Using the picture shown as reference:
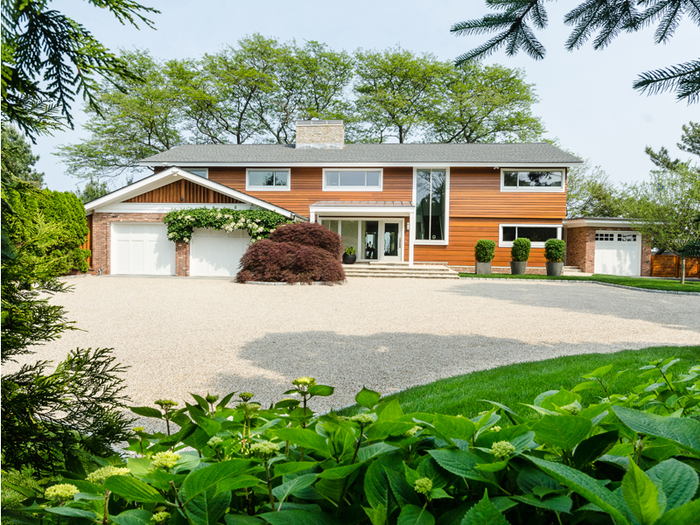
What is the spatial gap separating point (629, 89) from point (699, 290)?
14617 mm

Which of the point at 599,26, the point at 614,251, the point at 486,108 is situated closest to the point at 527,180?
the point at 614,251

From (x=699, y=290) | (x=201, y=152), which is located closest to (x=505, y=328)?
(x=699, y=290)

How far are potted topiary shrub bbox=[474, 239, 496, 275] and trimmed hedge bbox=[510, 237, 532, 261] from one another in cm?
96

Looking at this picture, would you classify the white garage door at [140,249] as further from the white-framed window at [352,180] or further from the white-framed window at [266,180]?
the white-framed window at [352,180]

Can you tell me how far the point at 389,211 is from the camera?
1962 cm

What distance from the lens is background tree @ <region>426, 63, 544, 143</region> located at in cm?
2936

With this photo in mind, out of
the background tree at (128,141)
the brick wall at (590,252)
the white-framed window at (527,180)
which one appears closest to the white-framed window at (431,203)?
the white-framed window at (527,180)

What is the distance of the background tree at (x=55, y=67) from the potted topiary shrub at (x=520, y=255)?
1952 cm

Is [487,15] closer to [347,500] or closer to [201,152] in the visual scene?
[347,500]

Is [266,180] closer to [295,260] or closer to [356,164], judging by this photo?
[356,164]

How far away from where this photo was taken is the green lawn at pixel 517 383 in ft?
11.0

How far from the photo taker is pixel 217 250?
1808cm

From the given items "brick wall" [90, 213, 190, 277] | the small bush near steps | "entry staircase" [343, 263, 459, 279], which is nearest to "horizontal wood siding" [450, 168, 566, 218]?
"entry staircase" [343, 263, 459, 279]

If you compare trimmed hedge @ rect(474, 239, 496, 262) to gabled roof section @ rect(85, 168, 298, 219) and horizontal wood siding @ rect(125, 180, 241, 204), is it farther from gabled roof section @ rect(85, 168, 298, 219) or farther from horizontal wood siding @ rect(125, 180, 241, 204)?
horizontal wood siding @ rect(125, 180, 241, 204)
